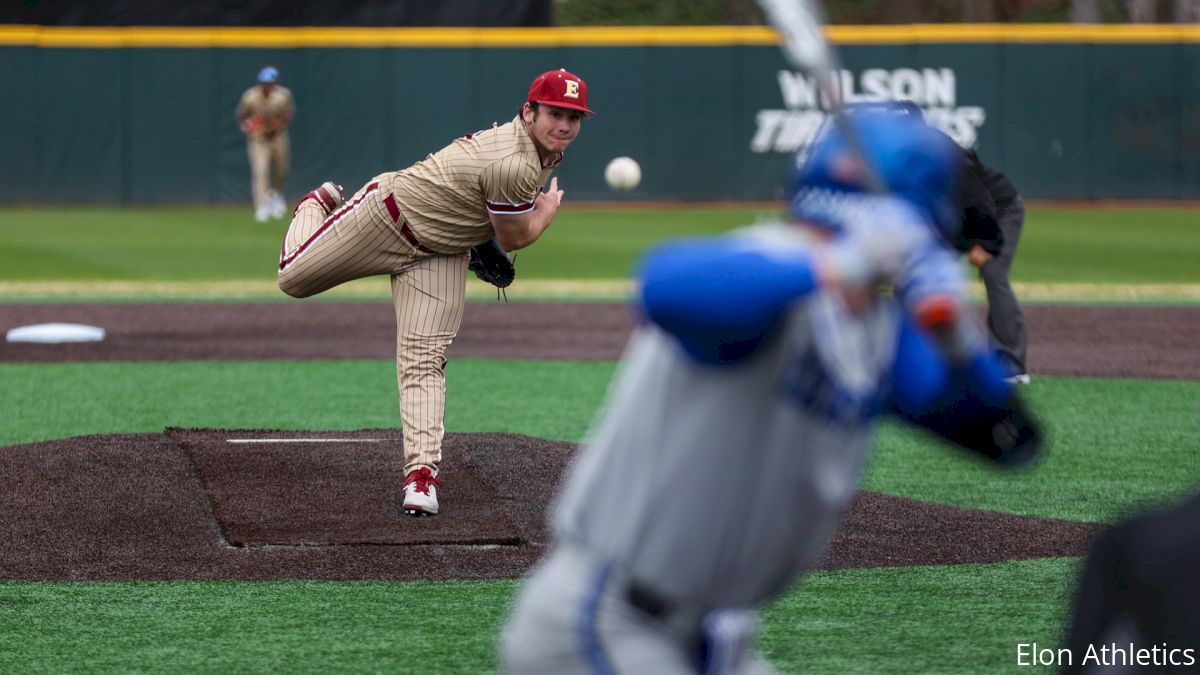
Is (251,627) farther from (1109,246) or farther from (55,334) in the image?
(1109,246)

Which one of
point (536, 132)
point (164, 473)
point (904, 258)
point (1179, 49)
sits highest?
point (904, 258)

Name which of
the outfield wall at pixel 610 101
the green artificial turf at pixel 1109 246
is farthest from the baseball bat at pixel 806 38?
the outfield wall at pixel 610 101

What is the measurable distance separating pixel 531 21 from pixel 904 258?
24.2 metres

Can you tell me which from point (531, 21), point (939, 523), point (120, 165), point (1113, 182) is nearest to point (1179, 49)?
point (1113, 182)

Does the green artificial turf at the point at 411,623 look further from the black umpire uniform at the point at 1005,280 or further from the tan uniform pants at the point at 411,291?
the black umpire uniform at the point at 1005,280

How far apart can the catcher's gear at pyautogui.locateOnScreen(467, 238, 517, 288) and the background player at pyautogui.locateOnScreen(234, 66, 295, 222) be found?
17.1 metres

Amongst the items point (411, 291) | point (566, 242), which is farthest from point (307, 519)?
point (566, 242)

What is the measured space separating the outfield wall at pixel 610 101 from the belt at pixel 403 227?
19.3 meters

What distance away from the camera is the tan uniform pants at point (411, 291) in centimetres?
640

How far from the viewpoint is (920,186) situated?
2.41 meters

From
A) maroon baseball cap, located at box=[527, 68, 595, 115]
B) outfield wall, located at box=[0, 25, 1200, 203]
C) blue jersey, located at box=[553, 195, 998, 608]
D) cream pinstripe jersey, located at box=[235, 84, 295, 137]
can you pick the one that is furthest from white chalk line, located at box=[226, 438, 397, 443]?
outfield wall, located at box=[0, 25, 1200, 203]

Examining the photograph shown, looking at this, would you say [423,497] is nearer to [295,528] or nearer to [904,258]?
[295,528]

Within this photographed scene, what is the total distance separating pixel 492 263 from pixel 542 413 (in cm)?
283

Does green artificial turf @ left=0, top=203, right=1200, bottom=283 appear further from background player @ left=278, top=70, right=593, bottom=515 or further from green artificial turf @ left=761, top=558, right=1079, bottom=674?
green artificial turf @ left=761, top=558, right=1079, bottom=674
